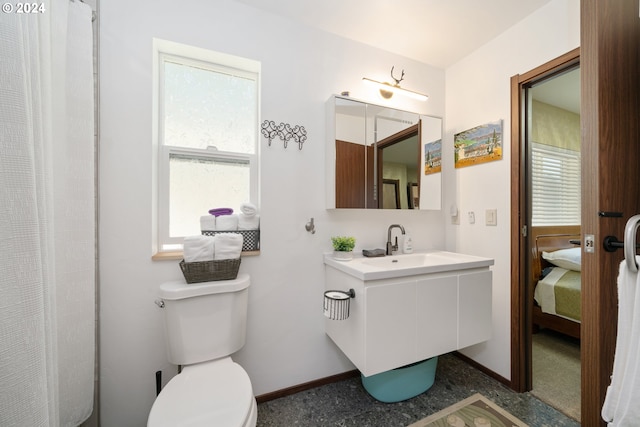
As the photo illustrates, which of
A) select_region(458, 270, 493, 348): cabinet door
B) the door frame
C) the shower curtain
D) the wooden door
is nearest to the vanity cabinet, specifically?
select_region(458, 270, 493, 348): cabinet door

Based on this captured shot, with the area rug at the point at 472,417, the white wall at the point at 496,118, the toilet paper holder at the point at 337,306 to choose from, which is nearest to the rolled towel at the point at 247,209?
the toilet paper holder at the point at 337,306

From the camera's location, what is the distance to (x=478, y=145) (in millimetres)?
1814

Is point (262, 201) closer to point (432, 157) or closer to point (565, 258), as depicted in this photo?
point (432, 157)

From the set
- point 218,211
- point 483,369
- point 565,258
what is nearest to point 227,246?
point 218,211

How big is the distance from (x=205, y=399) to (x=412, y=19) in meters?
2.34

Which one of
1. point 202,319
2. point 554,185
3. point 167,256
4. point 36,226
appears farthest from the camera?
point 554,185

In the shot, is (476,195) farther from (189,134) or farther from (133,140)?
(133,140)

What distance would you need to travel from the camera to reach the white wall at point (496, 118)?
1.44 metres

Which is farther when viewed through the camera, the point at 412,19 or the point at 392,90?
the point at 392,90

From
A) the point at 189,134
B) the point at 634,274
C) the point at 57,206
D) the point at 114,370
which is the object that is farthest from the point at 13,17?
the point at 634,274

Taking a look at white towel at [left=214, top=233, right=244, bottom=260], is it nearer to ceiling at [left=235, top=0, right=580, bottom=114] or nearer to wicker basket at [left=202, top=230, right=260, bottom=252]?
wicker basket at [left=202, top=230, right=260, bottom=252]

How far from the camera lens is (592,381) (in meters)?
0.95

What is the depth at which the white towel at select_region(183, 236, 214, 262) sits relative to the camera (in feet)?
3.98

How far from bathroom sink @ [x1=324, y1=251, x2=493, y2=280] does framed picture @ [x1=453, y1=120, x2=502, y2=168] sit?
2.46 ft
